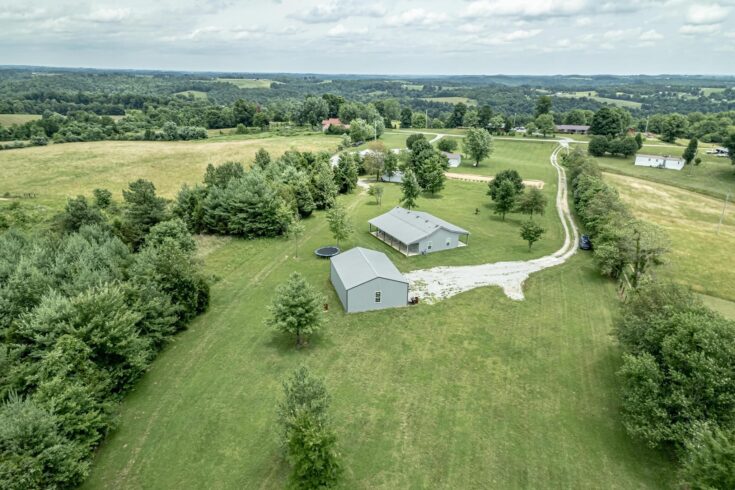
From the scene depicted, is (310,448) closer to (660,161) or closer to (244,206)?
(244,206)

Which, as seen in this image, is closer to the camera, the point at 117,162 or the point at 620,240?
the point at 620,240

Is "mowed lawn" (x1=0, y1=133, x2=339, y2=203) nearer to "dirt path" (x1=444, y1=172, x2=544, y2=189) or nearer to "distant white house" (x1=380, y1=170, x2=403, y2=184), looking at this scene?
"distant white house" (x1=380, y1=170, x2=403, y2=184)

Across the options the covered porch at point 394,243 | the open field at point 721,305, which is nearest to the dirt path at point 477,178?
the covered porch at point 394,243

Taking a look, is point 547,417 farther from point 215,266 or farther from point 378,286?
point 215,266

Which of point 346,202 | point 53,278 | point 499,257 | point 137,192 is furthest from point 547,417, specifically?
point 346,202

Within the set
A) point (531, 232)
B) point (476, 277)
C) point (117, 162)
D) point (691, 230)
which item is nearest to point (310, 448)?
point (476, 277)

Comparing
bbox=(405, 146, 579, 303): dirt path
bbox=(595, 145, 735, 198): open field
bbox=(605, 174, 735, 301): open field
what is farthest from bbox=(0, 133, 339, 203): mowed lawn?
bbox=(595, 145, 735, 198): open field
